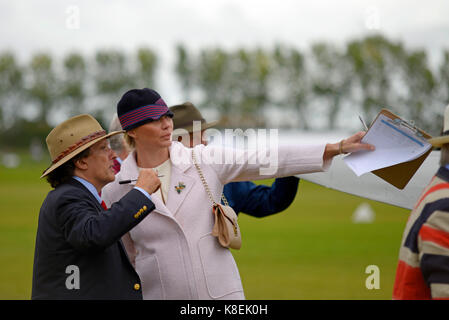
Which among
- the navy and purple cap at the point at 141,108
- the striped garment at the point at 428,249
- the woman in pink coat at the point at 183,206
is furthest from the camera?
the navy and purple cap at the point at 141,108

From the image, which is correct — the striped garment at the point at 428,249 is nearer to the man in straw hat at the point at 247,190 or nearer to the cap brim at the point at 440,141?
the cap brim at the point at 440,141

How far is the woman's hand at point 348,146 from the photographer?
3338 mm

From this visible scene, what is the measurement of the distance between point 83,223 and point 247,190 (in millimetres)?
1822

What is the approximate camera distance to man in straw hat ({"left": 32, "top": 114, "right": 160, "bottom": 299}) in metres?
3.21

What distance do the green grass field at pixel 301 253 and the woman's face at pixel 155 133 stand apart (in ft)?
21.0

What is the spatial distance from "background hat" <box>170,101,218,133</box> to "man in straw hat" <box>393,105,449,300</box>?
2752 mm

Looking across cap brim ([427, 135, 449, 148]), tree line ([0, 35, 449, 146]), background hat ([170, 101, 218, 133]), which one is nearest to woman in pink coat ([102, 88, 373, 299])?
cap brim ([427, 135, 449, 148])

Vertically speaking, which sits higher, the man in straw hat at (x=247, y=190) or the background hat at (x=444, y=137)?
the background hat at (x=444, y=137)

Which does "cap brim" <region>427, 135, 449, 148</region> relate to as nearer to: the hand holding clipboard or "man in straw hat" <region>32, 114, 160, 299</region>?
the hand holding clipboard

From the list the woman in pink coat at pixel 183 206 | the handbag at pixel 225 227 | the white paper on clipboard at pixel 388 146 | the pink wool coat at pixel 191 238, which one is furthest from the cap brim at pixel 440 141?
the handbag at pixel 225 227

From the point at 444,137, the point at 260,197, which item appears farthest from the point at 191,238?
the point at 444,137

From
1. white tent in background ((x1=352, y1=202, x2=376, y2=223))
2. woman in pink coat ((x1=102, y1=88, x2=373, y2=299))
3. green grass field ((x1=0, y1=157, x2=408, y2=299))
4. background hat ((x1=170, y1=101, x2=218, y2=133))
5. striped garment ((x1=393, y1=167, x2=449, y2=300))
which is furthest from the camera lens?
white tent in background ((x1=352, y1=202, x2=376, y2=223))

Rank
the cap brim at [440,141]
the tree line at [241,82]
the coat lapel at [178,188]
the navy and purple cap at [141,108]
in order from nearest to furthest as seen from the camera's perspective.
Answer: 1. the cap brim at [440,141]
2. the coat lapel at [178,188]
3. the navy and purple cap at [141,108]
4. the tree line at [241,82]
